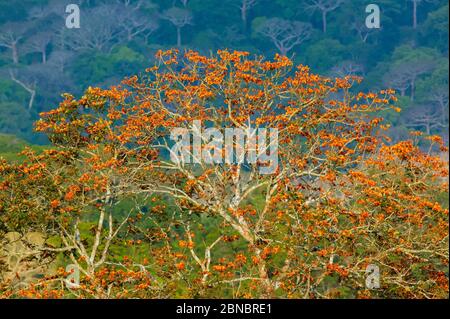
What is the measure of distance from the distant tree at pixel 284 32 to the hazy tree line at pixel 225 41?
0.08 meters

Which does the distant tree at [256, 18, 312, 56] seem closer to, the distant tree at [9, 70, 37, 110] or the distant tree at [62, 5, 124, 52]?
the distant tree at [62, 5, 124, 52]

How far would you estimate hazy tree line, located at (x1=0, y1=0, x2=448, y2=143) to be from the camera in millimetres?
87688

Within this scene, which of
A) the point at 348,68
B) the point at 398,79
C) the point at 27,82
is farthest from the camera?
the point at 348,68

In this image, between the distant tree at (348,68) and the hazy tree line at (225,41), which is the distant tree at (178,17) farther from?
the distant tree at (348,68)

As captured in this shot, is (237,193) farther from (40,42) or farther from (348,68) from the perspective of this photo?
(40,42)

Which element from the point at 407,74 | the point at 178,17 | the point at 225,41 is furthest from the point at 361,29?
the point at 178,17

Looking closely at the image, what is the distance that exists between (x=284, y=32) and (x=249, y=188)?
260 ft

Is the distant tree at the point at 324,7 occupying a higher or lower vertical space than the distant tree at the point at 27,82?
higher

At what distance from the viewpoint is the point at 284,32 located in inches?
3853

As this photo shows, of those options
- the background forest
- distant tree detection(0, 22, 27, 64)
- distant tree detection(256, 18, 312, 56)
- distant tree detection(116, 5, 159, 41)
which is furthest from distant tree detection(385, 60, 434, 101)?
the background forest

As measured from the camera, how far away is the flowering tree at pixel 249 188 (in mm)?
18047

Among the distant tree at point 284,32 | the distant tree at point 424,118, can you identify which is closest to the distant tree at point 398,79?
the distant tree at point 424,118
